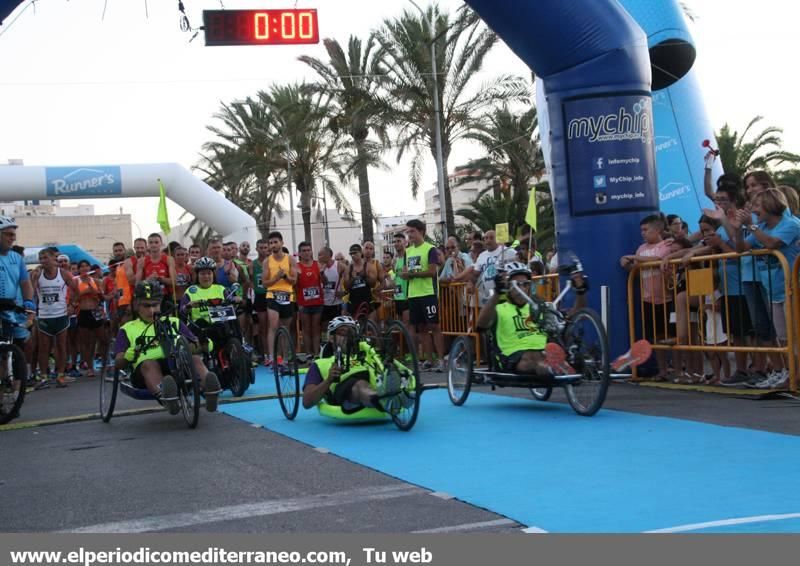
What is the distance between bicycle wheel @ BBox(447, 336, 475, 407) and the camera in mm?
10141

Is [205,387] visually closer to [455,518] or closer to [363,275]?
[455,518]

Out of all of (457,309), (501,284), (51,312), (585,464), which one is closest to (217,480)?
(585,464)

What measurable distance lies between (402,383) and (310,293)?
8697mm

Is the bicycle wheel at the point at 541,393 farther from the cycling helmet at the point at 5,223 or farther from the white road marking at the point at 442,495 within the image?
the cycling helmet at the point at 5,223

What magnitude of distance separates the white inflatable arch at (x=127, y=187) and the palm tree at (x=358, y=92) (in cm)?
774

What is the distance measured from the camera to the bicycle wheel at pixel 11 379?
10344 mm

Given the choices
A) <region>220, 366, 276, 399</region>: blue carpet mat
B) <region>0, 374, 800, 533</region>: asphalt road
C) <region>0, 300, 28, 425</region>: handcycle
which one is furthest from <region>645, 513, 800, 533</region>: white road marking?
<region>0, 300, 28, 425</region>: handcycle

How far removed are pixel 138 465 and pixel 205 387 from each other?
159 cm

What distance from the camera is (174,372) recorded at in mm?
9461

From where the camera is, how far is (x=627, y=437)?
7.80 metres

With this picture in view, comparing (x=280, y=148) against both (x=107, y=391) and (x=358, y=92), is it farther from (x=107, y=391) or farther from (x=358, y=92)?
(x=107, y=391)

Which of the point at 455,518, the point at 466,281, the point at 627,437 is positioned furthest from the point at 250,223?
the point at 455,518

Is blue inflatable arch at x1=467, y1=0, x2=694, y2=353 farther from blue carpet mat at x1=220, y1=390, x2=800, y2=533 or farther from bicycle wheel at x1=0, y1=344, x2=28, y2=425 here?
bicycle wheel at x1=0, y1=344, x2=28, y2=425

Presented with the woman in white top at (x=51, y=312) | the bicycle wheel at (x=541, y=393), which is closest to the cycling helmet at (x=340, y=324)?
the bicycle wheel at (x=541, y=393)
